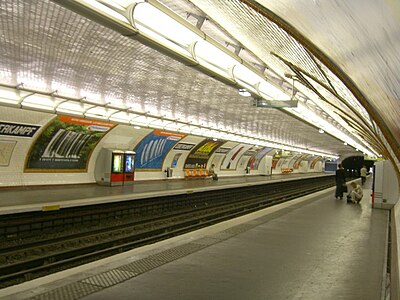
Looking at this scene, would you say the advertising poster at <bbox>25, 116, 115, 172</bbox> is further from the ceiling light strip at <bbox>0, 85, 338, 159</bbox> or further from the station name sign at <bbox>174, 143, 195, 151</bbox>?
the station name sign at <bbox>174, 143, 195, 151</bbox>

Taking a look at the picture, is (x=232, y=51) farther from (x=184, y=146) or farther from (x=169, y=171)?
(x=169, y=171)

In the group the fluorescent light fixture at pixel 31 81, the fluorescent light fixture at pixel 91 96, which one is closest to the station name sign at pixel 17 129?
the fluorescent light fixture at pixel 91 96

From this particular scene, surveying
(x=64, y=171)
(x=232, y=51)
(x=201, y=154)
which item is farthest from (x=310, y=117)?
(x=201, y=154)

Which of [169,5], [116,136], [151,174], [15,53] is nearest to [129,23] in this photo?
[169,5]

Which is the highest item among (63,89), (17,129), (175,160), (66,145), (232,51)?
(232,51)

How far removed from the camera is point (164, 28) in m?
4.14

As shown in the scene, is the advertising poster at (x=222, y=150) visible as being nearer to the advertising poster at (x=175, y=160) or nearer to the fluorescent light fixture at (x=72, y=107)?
the advertising poster at (x=175, y=160)

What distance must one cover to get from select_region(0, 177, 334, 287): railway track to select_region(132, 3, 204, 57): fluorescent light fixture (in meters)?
4.89

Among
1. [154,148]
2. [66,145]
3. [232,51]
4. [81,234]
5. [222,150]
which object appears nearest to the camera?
[232,51]

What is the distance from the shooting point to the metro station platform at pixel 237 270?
12.3ft

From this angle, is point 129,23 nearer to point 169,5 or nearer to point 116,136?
point 169,5

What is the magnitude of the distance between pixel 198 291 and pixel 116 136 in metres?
13.2

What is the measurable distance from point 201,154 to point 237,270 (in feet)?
65.2

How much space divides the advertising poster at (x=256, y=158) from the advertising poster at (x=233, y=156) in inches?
109
